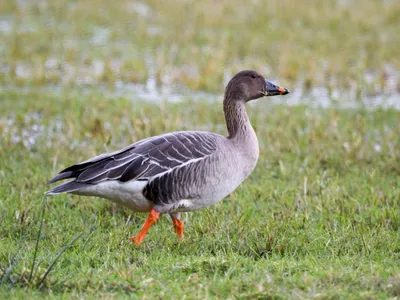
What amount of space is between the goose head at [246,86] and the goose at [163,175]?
25.9 inches

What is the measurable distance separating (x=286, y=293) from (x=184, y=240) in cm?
140

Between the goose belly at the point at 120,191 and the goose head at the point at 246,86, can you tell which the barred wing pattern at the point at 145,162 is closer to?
the goose belly at the point at 120,191

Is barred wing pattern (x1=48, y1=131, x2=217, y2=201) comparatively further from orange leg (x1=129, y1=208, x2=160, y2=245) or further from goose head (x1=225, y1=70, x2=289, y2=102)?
goose head (x1=225, y1=70, x2=289, y2=102)

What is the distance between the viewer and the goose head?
21.3 ft

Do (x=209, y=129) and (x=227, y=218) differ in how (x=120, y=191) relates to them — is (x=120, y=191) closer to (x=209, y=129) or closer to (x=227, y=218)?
(x=227, y=218)

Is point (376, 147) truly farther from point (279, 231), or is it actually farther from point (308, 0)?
point (308, 0)

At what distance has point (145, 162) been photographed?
5656 millimetres

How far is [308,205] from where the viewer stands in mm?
6594

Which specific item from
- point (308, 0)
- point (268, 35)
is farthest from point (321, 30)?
point (308, 0)

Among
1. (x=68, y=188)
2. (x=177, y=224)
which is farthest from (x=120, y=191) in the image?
(x=177, y=224)

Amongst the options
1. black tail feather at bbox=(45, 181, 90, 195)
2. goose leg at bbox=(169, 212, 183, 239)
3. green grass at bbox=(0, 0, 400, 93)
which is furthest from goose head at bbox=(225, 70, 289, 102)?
green grass at bbox=(0, 0, 400, 93)

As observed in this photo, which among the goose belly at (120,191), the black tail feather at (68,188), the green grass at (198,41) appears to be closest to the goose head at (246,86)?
the goose belly at (120,191)

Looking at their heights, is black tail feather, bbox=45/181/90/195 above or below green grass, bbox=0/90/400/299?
above

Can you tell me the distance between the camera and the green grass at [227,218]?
15.0 ft
